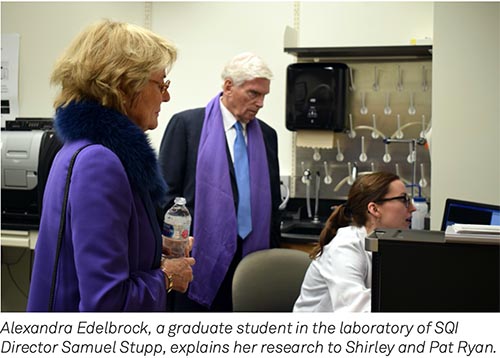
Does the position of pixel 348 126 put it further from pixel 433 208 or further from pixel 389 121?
pixel 433 208

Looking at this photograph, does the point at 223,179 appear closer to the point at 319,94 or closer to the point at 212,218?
the point at 212,218

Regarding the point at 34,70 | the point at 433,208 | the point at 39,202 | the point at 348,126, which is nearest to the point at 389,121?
the point at 348,126

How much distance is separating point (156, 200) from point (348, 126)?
248 cm

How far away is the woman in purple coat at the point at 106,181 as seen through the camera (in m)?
1.17

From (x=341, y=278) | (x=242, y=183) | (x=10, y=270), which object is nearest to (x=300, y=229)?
(x=242, y=183)

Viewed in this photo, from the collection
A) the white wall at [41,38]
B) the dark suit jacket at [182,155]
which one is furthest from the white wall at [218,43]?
the dark suit jacket at [182,155]

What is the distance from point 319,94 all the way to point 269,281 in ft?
5.08

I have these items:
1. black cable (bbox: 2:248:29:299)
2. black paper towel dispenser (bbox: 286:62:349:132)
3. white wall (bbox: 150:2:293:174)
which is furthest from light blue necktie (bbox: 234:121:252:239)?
black cable (bbox: 2:248:29:299)

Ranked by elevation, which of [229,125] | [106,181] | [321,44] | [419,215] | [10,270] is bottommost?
[10,270]

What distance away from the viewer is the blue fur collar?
49.0 inches

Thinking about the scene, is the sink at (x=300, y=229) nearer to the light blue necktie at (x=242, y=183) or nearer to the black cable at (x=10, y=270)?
the light blue necktie at (x=242, y=183)

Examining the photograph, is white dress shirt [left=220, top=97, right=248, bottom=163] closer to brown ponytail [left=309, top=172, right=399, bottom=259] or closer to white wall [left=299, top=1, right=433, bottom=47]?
brown ponytail [left=309, top=172, right=399, bottom=259]

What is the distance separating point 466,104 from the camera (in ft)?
7.99

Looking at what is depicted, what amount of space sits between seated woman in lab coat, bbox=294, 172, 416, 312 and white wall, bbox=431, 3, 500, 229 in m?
0.36
